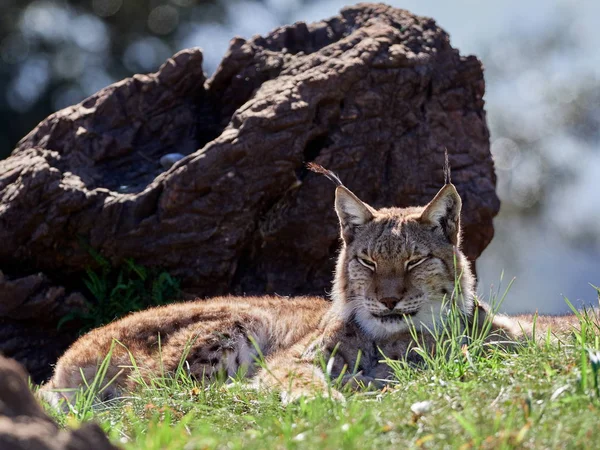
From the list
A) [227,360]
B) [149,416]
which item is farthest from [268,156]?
[149,416]

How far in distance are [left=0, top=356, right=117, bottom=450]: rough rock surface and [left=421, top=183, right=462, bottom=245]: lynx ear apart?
3157mm

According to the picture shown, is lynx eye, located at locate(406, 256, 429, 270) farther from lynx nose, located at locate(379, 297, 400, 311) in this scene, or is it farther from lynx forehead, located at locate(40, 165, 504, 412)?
lynx nose, located at locate(379, 297, 400, 311)

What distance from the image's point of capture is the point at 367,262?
5.48 m

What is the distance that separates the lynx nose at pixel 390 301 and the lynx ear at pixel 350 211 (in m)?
0.67

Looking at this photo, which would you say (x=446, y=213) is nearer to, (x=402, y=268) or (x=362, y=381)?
(x=402, y=268)

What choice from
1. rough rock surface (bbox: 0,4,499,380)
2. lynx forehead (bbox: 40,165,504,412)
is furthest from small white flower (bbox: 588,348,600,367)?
rough rock surface (bbox: 0,4,499,380)

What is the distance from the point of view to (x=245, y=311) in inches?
237

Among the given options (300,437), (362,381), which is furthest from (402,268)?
(300,437)

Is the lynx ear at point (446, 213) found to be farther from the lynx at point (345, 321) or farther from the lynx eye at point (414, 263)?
the lynx eye at point (414, 263)

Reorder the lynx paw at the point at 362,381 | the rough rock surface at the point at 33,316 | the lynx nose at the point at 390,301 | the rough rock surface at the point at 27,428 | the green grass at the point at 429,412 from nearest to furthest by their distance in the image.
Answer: the rough rock surface at the point at 27,428
the green grass at the point at 429,412
the lynx paw at the point at 362,381
the lynx nose at the point at 390,301
the rough rock surface at the point at 33,316

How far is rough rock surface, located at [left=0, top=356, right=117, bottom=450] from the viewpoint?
8.07 ft

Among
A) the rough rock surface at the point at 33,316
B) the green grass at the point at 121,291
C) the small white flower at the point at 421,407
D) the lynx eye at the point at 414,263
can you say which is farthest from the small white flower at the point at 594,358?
the rough rock surface at the point at 33,316

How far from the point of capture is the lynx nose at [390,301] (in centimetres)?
521

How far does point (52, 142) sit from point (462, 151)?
4.00 m
